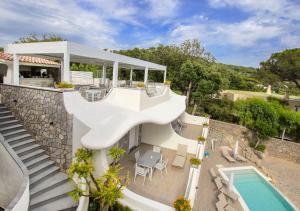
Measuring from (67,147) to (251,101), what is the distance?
2583 cm

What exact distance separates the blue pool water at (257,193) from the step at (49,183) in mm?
12155

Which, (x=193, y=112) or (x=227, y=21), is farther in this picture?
(x=193, y=112)

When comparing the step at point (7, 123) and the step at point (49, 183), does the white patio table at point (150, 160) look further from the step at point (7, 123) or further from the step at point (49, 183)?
the step at point (7, 123)

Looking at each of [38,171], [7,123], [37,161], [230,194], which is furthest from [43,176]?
[230,194]

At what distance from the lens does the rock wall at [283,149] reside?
2370cm

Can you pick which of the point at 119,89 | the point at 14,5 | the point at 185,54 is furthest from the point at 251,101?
the point at 14,5

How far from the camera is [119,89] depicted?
12.7 metres

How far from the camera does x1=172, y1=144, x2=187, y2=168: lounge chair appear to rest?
12750 millimetres

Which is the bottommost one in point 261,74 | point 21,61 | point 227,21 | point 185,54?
point 21,61

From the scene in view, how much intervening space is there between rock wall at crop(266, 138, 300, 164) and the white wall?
1600 cm

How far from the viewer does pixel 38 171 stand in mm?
9148

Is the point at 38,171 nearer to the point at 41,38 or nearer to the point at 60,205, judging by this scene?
the point at 60,205

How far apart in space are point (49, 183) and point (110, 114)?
4426mm

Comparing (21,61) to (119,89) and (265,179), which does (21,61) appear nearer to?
(119,89)
